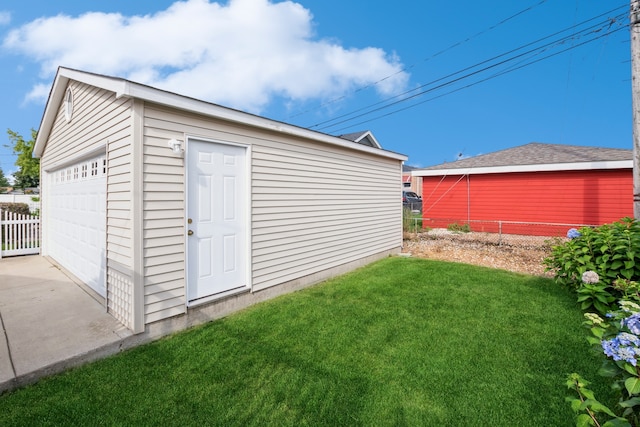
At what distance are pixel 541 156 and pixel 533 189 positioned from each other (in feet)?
4.91

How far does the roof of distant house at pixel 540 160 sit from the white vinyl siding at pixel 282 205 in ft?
17.8

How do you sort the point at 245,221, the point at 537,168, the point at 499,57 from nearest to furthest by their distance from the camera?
the point at 245,221 < the point at 499,57 < the point at 537,168

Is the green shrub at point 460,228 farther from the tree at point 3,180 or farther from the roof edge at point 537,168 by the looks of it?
the tree at point 3,180

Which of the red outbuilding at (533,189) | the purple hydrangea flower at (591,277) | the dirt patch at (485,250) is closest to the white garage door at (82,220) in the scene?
the purple hydrangea flower at (591,277)

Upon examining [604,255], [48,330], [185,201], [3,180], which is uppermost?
[3,180]

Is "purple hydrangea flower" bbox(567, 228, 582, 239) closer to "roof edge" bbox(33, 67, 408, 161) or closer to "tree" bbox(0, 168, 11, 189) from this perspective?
"roof edge" bbox(33, 67, 408, 161)

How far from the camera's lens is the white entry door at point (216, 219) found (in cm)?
381

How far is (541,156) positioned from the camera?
11.5 meters

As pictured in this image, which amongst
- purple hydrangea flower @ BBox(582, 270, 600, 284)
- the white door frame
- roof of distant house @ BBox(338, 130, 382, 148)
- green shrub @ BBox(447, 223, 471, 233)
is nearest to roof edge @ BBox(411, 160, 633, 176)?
green shrub @ BBox(447, 223, 471, 233)

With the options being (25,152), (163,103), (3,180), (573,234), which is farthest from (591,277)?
(3,180)

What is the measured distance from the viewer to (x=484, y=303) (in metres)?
4.51

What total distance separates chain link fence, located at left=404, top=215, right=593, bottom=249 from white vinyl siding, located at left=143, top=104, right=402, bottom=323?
2.59 metres

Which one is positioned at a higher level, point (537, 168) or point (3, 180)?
point (3, 180)

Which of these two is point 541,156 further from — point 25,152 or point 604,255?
point 25,152
